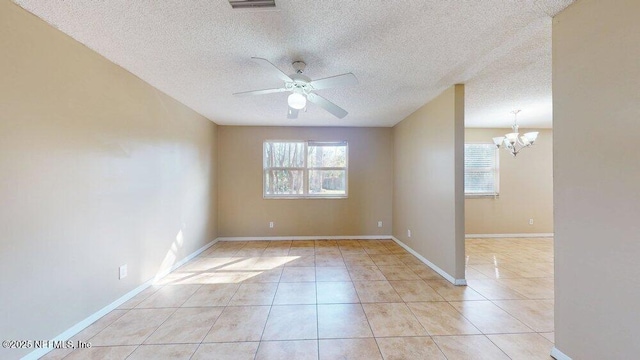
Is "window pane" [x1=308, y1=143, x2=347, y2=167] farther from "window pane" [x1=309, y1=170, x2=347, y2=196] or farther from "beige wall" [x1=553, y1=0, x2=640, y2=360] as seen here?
"beige wall" [x1=553, y1=0, x2=640, y2=360]

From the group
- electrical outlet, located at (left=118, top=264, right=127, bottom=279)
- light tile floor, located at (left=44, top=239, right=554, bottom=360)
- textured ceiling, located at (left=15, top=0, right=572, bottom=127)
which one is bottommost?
light tile floor, located at (left=44, top=239, right=554, bottom=360)

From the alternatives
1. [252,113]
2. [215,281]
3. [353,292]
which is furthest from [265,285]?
[252,113]

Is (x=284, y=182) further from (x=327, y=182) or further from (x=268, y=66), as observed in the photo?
(x=268, y=66)

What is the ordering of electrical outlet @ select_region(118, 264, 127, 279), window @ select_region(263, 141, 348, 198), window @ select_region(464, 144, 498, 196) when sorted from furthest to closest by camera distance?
window @ select_region(464, 144, 498, 196)
window @ select_region(263, 141, 348, 198)
electrical outlet @ select_region(118, 264, 127, 279)

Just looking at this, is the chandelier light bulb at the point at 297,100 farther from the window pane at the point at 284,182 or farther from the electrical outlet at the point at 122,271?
the window pane at the point at 284,182

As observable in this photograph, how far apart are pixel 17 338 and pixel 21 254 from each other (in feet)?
1.84

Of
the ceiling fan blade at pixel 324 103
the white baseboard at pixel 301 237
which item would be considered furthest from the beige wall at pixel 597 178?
the white baseboard at pixel 301 237

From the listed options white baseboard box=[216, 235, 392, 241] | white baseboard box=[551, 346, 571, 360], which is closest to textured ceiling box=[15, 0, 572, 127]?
white baseboard box=[551, 346, 571, 360]

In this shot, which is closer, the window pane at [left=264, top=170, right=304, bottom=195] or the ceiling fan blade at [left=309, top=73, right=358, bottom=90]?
the ceiling fan blade at [left=309, top=73, right=358, bottom=90]

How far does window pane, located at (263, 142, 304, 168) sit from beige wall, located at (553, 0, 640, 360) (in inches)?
166

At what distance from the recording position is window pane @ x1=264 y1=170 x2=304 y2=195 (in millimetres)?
5371

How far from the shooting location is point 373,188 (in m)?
5.40

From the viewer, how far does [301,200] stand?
536cm

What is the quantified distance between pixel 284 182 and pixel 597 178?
463cm
